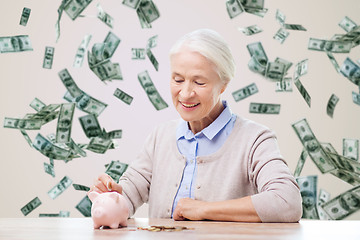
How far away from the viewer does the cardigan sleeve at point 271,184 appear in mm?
1682

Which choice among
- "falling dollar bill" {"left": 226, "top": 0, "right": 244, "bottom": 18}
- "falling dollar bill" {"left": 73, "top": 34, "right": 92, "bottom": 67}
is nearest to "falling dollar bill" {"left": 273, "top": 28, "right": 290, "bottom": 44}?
"falling dollar bill" {"left": 226, "top": 0, "right": 244, "bottom": 18}

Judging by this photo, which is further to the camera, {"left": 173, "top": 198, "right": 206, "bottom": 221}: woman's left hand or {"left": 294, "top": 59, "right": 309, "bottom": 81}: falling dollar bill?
{"left": 294, "top": 59, "right": 309, "bottom": 81}: falling dollar bill

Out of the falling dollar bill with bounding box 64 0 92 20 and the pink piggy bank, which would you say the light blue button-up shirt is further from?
the falling dollar bill with bounding box 64 0 92 20

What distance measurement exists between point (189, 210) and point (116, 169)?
145cm

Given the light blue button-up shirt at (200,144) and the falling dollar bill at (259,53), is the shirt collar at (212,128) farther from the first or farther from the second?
the falling dollar bill at (259,53)

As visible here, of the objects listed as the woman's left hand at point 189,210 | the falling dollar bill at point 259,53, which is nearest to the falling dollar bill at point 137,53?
the falling dollar bill at point 259,53

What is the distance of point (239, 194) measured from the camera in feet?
6.32

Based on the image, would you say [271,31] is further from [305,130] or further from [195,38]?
[195,38]

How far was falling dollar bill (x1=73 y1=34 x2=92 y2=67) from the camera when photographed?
3121mm

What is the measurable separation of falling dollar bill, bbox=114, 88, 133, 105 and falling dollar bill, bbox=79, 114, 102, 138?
0.19 metres

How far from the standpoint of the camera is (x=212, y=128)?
2.00 metres

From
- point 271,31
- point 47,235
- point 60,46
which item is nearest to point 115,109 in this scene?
point 60,46

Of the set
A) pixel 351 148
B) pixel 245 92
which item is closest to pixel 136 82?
pixel 245 92

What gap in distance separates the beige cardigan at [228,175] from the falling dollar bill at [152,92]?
0.96 metres
